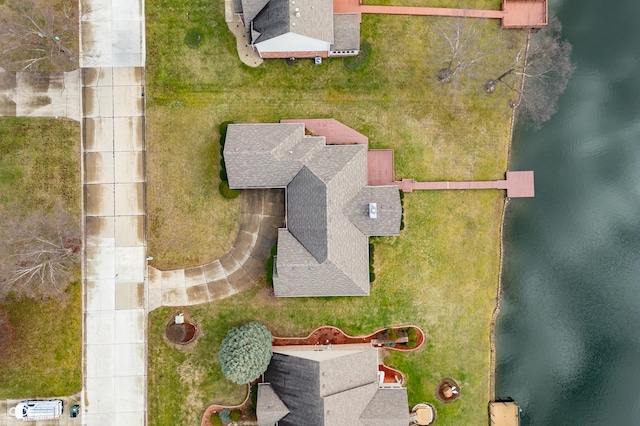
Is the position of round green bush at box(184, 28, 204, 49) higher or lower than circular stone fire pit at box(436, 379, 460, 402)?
higher

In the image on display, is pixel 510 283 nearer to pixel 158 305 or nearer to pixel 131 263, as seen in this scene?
pixel 158 305

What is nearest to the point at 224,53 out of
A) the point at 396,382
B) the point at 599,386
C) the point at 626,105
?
the point at 396,382

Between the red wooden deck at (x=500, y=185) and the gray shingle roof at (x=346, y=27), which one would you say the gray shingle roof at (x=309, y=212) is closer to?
the red wooden deck at (x=500, y=185)

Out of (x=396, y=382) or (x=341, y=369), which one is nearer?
(x=341, y=369)

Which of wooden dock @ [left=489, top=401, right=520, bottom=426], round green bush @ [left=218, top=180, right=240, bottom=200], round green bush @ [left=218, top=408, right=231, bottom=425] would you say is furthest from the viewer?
wooden dock @ [left=489, top=401, right=520, bottom=426]

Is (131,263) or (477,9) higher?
(477,9)

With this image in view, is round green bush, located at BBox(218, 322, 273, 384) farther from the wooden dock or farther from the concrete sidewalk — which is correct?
the wooden dock

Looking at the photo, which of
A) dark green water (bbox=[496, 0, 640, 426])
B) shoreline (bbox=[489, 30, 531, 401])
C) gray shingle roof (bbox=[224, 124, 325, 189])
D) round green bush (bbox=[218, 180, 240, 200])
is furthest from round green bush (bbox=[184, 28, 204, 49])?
dark green water (bbox=[496, 0, 640, 426])

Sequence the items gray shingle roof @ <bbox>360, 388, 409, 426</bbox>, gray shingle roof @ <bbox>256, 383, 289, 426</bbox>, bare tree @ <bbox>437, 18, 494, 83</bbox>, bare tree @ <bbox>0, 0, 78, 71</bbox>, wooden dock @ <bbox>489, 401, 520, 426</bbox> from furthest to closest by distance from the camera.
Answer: wooden dock @ <bbox>489, 401, 520, 426</bbox> < bare tree @ <bbox>437, 18, 494, 83</bbox> < bare tree @ <bbox>0, 0, 78, 71</bbox> < gray shingle roof @ <bbox>360, 388, 409, 426</bbox> < gray shingle roof @ <bbox>256, 383, 289, 426</bbox>
